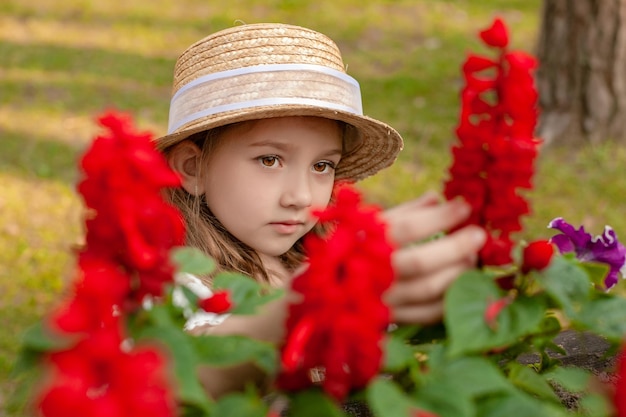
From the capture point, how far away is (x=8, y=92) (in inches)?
303

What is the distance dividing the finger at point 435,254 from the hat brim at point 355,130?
1.14 metres

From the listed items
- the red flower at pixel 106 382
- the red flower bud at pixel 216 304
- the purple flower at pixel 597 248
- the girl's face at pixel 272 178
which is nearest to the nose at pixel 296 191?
the girl's face at pixel 272 178

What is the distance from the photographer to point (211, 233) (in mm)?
2355

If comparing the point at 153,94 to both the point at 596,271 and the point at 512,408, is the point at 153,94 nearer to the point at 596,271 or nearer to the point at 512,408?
the point at 596,271

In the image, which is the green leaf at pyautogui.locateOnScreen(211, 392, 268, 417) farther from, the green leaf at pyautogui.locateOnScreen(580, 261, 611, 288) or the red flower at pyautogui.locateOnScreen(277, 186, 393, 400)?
the green leaf at pyautogui.locateOnScreen(580, 261, 611, 288)

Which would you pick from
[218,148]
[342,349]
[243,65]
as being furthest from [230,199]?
[342,349]

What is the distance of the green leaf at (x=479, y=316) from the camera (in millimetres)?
1009

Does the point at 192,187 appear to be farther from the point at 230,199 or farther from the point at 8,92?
the point at 8,92

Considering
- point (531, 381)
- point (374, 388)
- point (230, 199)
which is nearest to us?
point (374, 388)

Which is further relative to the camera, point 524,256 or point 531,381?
point 531,381

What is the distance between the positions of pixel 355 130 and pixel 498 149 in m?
1.60

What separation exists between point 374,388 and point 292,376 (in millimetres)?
143

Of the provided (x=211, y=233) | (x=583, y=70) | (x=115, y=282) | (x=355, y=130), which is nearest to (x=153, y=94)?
(x=583, y=70)

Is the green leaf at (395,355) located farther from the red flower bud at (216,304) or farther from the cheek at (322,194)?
the cheek at (322,194)
